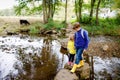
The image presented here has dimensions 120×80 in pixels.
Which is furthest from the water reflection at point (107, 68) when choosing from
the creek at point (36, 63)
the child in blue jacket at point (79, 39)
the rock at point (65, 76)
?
the child in blue jacket at point (79, 39)

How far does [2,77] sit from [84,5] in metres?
19.1

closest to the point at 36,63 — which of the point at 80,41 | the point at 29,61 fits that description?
the point at 29,61

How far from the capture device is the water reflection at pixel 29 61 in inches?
318

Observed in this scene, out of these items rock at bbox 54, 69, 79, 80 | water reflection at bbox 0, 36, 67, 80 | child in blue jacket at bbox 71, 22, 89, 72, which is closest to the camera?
rock at bbox 54, 69, 79, 80

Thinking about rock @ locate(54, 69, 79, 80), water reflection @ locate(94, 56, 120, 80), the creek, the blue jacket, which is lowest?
water reflection @ locate(94, 56, 120, 80)

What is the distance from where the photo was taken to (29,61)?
9859 millimetres

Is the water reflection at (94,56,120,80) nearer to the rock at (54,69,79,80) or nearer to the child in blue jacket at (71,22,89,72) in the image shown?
the rock at (54,69,79,80)

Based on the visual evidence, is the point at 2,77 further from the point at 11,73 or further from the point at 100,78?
the point at 100,78

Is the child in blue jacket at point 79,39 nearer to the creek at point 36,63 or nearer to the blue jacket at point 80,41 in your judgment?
the blue jacket at point 80,41

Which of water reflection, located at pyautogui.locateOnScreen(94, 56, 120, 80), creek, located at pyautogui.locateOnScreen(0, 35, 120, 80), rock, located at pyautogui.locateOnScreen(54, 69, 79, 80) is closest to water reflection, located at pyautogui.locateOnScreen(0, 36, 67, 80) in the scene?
creek, located at pyautogui.locateOnScreen(0, 35, 120, 80)

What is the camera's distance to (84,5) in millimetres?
25359

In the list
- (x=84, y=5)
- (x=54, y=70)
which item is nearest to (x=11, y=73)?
(x=54, y=70)

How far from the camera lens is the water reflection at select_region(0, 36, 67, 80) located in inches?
318

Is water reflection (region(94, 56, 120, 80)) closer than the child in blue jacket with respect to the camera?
No
